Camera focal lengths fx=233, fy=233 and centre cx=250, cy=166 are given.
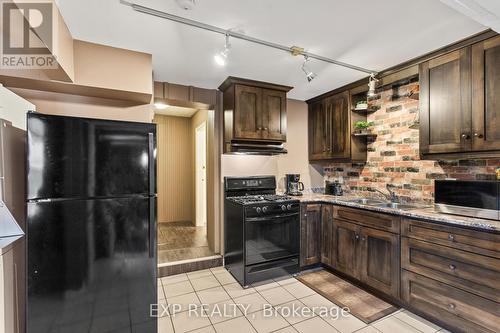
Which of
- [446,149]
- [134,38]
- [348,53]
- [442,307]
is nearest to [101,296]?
[134,38]

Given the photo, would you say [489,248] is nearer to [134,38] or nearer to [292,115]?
[292,115]

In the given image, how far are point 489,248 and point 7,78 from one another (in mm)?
3709

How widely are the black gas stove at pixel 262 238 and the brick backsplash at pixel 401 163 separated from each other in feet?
3.94

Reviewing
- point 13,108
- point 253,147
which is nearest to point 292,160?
point 253,147

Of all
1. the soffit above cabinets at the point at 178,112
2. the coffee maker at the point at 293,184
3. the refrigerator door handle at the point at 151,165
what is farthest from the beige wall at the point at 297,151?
the refrigerator door handle at the point at 151,165

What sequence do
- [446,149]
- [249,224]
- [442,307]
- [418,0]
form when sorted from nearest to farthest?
[418,0]
[442,307]
[446,149]
[249,224]

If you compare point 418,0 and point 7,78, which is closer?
point 418,0

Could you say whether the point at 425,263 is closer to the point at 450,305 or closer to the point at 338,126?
the point at 450,305

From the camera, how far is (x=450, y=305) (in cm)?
186

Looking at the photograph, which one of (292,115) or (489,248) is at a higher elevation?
(292,115)

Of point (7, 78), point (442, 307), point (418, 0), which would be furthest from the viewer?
point (442, 307)

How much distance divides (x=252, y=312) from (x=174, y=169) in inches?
150

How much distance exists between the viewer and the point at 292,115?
3.87 meters

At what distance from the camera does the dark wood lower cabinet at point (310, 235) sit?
304 centimetres
